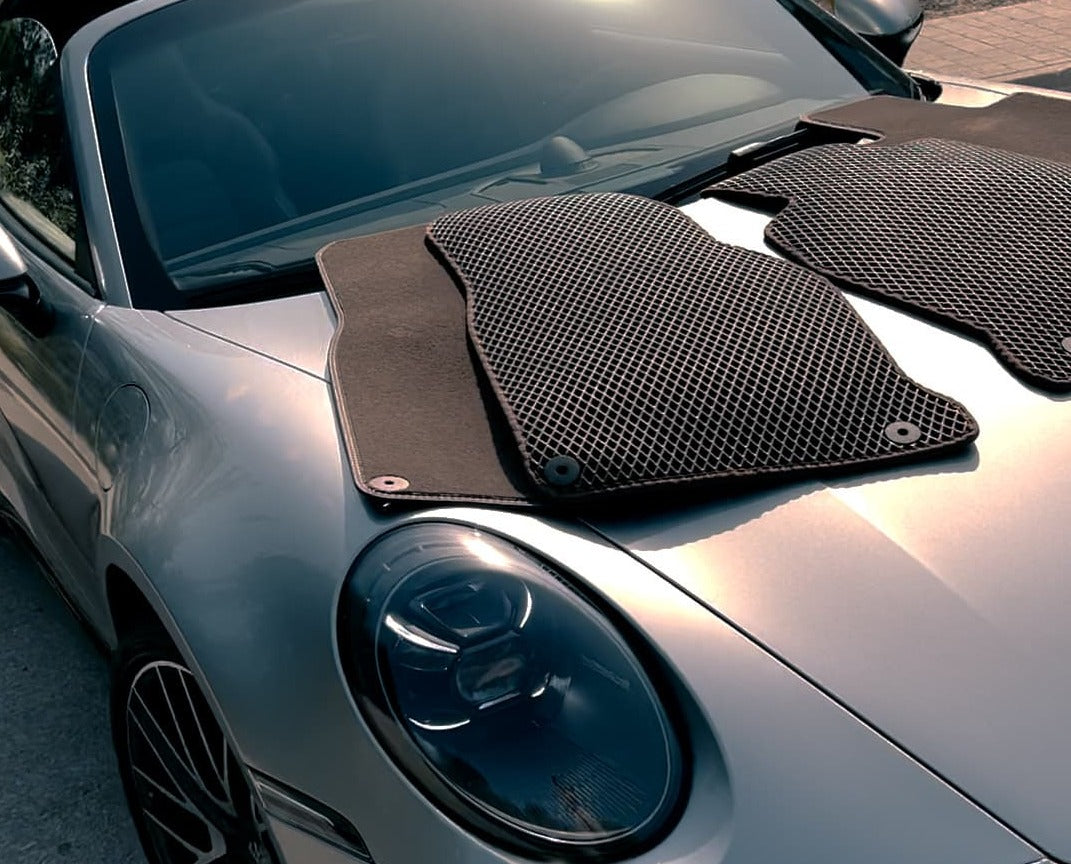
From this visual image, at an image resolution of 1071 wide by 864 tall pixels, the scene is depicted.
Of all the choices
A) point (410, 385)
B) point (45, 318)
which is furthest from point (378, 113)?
point (410, 385)

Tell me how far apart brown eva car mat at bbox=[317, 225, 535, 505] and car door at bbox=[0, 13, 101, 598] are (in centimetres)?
49

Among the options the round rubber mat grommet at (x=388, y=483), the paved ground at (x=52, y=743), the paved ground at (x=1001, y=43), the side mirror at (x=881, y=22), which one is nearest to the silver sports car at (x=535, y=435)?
the round rubber mat grommet at (x=388, y=483)

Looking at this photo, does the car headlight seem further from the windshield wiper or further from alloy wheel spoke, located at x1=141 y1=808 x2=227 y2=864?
the windshield wiper

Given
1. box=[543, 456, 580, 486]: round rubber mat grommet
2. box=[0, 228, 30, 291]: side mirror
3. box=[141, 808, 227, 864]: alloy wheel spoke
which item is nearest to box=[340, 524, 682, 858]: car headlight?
box=[543, 456, 580, 486]: round rubber mat grommet

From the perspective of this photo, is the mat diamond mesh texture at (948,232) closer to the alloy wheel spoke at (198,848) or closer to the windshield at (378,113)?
the windshield at (378,113)

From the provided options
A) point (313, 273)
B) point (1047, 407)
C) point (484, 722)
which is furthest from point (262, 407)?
point (1047, 407)

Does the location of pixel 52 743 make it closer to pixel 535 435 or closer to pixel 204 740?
pixel 204 740

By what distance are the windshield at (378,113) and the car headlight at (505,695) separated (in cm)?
88

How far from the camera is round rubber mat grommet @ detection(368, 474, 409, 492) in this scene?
1700 millimetres

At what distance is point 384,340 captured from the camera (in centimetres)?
200

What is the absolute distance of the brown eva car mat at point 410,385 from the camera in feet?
5.65

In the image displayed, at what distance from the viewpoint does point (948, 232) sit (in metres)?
2.19

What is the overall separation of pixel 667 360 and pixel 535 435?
224 millimetres

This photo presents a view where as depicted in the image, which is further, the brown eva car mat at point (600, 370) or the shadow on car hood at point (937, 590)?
the brown eva car mat at point (600, 370)
